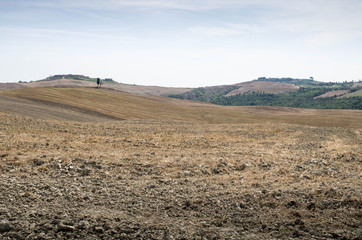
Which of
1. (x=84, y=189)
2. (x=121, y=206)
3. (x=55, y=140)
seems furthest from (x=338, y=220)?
(x=55, y=140)

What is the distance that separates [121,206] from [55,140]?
12502 mm

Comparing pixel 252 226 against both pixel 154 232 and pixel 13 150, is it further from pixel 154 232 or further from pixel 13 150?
pixel 13 150

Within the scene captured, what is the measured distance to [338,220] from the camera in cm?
1016

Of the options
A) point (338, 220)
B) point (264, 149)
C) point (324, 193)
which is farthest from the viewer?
point (264, 149)

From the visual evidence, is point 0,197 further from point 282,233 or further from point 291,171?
point 291,171

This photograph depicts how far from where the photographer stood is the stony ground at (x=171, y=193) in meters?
9.47

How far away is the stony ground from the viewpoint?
9469 millimetres

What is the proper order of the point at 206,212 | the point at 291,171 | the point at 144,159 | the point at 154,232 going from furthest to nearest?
the point at 144,159 → the point at 291,171 → the point at 206,212 → the point at 154,232

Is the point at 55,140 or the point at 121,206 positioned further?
the point at 55,140

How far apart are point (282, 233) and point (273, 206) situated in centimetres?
191

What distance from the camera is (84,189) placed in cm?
1242

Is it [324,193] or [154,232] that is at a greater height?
[324,193]

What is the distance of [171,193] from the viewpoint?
12508 millimetres

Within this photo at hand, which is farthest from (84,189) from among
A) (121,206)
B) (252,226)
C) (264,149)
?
(264,149)
